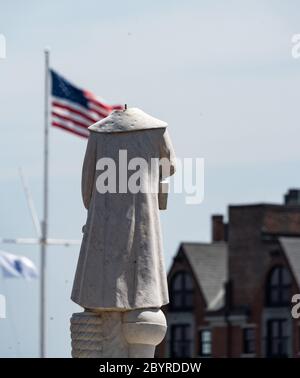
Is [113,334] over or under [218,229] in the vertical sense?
under

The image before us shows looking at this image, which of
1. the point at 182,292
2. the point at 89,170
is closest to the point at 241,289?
the point at 182,292

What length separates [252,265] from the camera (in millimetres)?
125438

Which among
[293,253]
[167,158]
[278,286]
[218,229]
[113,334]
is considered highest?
[218,229]

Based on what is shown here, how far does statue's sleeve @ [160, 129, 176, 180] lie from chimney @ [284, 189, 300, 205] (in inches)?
4218

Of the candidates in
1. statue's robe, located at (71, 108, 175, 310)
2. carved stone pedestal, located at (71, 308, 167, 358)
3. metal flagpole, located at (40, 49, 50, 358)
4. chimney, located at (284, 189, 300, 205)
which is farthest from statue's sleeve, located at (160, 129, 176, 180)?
chimney, located at (284, 189, 300, 205)

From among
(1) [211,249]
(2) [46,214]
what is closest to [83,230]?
(2) [46,214]

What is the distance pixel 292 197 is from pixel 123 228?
109m

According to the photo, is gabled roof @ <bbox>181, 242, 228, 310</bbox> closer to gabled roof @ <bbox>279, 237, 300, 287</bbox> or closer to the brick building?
the brick building

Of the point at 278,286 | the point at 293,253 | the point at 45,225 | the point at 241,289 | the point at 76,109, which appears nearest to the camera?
the point at 76,109

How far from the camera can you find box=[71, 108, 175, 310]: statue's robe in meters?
29.0

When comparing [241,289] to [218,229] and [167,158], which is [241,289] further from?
[167,158]

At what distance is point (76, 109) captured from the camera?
69.9 m

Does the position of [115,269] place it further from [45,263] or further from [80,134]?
[45,263]

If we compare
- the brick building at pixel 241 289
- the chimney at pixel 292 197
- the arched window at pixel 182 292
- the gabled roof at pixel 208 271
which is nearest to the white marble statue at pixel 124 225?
the brick building at pixel 241 289
